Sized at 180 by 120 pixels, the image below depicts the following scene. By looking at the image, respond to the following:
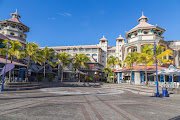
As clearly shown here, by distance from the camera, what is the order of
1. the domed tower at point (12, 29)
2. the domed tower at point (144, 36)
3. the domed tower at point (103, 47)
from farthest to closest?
the domed tower at point (103, 47)
the domed tower at point (12, 29)
the domed tower at point (144, 36)

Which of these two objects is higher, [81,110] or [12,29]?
[12,29]

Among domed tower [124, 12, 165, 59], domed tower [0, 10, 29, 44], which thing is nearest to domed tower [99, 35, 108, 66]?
domed tower [124, 12, 165, 59]

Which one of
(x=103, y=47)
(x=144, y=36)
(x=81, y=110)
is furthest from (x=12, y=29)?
(x=103, y=47)

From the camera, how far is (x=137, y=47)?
30359 mm

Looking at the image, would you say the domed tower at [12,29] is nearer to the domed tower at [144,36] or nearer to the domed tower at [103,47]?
the domed tower at [144,36]

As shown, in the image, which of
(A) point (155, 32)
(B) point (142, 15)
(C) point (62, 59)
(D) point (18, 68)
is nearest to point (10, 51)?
(D) point (18, 68)

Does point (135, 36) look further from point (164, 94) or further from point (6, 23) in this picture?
point (6, 23)

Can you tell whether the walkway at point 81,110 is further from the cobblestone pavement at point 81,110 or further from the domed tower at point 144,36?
the domed tower at point 144,36

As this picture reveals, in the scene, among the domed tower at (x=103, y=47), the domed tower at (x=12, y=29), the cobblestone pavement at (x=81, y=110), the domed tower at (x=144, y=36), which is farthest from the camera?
the domed tower at (x=103, y=47)

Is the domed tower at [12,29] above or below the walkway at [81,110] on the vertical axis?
above

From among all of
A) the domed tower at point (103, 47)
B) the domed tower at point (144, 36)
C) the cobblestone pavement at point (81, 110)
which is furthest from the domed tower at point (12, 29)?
the domed tower at point (103, 47)

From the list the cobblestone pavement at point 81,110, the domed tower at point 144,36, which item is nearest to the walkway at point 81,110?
the cobblestone pavement at point 81,110

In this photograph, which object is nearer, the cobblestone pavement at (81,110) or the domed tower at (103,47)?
the cobblestone pavement at (81,110)

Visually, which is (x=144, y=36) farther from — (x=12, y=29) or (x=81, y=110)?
(x=12, y=29)
